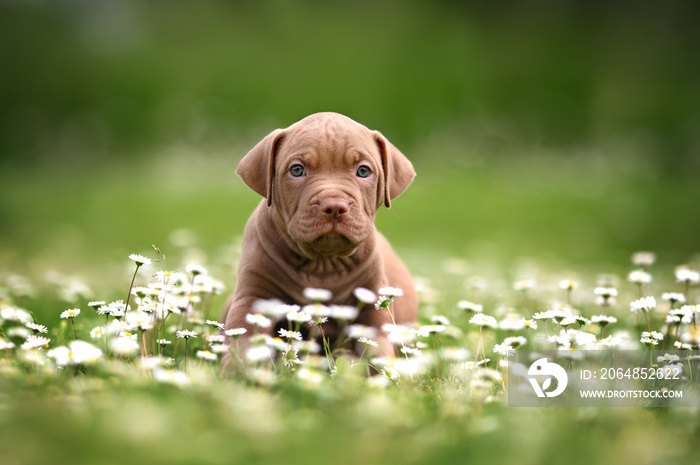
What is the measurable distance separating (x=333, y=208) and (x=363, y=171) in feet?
1.51

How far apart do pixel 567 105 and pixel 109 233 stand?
47.3ft

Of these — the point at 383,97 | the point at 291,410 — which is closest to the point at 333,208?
the point at 291,410

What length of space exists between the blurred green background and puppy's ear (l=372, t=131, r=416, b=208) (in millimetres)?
11250

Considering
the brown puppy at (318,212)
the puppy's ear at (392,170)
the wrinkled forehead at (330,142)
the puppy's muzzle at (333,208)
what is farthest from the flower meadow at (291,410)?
the wrinkled forehead at (330,142)

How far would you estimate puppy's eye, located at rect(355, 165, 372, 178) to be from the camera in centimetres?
428

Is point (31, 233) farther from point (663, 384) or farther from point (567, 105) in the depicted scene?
point (567, 105)

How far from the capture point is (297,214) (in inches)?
162

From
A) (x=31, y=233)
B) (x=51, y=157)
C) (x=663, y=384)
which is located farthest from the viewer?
(x=51, y=157)

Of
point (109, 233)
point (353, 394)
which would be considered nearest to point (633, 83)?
point (109, 233)

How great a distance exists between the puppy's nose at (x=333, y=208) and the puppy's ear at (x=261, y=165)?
1.76ft

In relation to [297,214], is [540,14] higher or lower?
higher

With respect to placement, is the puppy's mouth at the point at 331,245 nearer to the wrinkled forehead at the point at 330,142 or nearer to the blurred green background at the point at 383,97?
the wrinkled forehead at the point at 330,142

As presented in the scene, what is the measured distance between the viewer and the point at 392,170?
4559mm

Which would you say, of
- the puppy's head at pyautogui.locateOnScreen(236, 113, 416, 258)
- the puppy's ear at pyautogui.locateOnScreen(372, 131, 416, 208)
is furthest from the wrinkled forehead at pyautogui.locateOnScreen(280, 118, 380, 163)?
the puppy's ear at pyautogui.locateOnScreen(372, 131, 416, 208)
